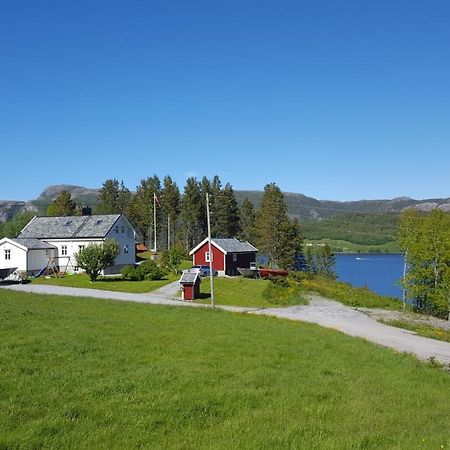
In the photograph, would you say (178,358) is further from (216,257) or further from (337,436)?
(216,257)

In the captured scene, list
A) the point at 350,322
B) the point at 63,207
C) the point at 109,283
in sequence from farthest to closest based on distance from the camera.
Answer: the point at 63,207 < the point at 109,283 < the point at 350,322

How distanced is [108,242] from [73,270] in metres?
11.5

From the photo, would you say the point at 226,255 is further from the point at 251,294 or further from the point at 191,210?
the point at 191,210

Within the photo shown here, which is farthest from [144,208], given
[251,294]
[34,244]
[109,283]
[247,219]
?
[251,294]

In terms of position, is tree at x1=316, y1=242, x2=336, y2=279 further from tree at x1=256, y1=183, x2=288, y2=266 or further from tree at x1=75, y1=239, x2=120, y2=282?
tree at x1=75, y1=239, x2=120, y2=282

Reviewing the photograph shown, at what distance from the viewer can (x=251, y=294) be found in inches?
1750

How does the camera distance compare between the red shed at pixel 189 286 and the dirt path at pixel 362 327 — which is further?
the red shed at pixel 189 286

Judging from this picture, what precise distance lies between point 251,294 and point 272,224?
41319 mm

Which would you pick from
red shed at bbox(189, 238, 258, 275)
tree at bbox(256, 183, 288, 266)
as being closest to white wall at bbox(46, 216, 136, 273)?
red shed at bbox(189, 238, 258, 275)

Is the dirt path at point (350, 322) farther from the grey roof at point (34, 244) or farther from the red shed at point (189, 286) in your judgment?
the grey roof at point (34, 244)

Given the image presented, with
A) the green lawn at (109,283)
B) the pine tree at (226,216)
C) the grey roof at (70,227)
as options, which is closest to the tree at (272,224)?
the pine tree at (226,216)

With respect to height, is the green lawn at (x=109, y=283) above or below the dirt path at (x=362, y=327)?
above

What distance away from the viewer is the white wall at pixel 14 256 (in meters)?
56.4

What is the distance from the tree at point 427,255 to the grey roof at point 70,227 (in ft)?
107
